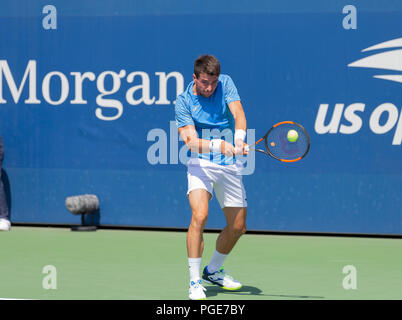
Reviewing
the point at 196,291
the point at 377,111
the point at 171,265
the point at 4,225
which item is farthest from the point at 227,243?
the point at 4,225

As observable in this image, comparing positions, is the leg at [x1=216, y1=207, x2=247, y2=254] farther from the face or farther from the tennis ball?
the face

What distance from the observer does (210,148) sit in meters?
5.84

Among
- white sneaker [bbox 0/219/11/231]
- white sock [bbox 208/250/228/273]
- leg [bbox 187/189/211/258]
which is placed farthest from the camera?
white sneaker [bbox 0/219/11/231]

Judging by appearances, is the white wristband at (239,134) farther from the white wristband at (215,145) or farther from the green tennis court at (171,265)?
the green tennis court at (171,265)

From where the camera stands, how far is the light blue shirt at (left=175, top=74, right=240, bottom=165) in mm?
5922

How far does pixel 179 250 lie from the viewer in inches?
321

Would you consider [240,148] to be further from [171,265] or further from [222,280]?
[171,265]

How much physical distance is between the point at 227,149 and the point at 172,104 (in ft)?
11.9

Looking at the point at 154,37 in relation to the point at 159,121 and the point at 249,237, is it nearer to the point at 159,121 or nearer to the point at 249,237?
the point at 159,121

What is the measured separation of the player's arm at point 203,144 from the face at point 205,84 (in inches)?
9.9

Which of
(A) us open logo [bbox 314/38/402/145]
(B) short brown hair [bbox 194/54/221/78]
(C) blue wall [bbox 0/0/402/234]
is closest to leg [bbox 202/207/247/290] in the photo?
(B) short brown hair [bbox 194/54/221/78]

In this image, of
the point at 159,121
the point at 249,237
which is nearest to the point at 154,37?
the point at 159,121

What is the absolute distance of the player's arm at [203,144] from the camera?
18.9ft

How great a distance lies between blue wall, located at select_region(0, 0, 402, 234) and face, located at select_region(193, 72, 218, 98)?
10.7 feet
